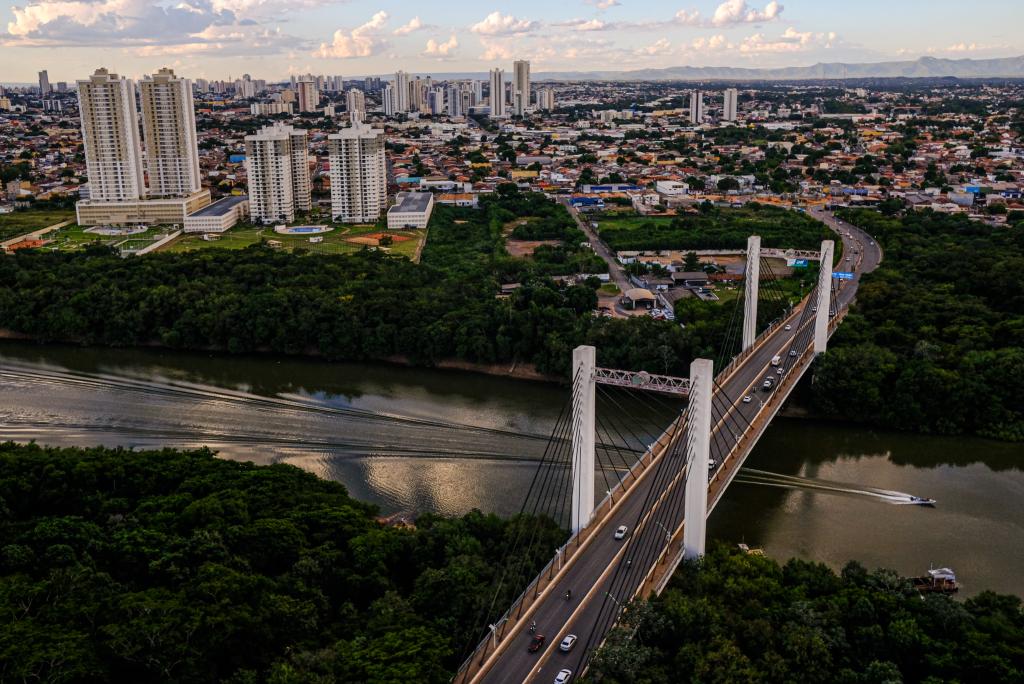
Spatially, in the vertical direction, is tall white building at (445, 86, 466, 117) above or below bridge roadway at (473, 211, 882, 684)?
above

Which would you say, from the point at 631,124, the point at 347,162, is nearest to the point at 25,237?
the point at 347,162

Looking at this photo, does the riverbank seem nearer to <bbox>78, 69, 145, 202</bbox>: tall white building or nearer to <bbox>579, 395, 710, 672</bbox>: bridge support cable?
<bbox>579, 395, 710, 672</bbox>: bridge support cable

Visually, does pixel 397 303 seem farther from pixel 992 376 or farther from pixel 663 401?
pixel 992 376

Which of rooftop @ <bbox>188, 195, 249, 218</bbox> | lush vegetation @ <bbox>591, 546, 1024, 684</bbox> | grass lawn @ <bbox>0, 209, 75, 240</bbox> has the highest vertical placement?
rooftop @ <bbox>188, 195, 249, 218</bbox>

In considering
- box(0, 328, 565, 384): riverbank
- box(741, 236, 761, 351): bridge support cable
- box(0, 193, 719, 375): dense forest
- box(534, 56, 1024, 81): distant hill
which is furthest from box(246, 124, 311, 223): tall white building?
box(534, 56, 1024, 81): distant hill

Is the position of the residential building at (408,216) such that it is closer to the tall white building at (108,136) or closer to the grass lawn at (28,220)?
the tall white building at (108,136)
